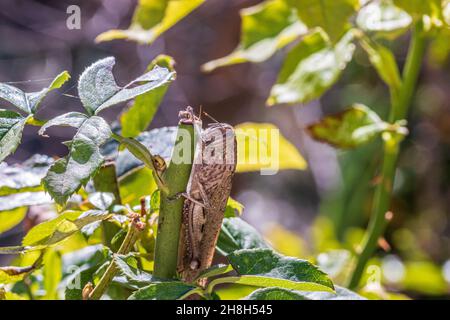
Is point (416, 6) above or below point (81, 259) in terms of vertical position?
above

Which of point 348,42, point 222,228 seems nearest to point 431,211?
point 348,42

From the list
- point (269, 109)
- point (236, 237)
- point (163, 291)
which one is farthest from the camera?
point (269, 109)

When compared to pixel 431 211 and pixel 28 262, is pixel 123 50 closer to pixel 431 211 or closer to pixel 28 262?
pixel 431 211

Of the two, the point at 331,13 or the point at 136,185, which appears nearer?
the point at 136,185

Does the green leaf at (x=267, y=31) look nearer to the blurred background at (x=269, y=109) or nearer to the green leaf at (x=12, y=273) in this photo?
the green leaf at (x=12, y=273)

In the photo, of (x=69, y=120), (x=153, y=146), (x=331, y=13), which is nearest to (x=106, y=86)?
(x=69, y=120)

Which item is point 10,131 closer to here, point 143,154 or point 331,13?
point 143,154
